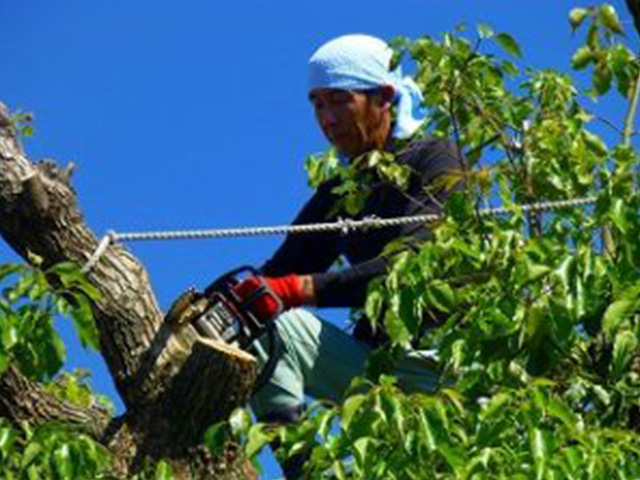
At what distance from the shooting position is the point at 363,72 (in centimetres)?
696

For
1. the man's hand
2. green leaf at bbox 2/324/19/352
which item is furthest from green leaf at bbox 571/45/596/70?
green leaf at bbox 2/324/19/352

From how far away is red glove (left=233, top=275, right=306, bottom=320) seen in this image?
20.9ft

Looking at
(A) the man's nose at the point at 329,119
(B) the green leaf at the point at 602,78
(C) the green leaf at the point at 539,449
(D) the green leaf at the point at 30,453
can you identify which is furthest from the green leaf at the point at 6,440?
(B) the green leaf at the point at 602,78

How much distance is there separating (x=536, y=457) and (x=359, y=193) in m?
1.43

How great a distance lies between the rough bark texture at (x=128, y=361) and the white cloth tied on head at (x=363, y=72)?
38.7 inches

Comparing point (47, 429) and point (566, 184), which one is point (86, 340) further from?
point (566, 184)

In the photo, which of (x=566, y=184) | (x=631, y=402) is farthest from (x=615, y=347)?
(x=566, y=184)

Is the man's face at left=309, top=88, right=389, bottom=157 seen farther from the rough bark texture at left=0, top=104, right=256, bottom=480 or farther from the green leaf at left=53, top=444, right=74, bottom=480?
the green leaf at left=53, top=444, right=74, bottom=480

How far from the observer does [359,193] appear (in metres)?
6.77

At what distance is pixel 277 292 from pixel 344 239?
16.5 inches

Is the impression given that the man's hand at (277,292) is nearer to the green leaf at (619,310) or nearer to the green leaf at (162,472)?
the green leaf at (162,472)

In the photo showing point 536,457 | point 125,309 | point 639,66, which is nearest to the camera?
point 536,457

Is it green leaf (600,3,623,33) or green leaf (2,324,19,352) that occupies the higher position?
green leaf (600,3,623,33)

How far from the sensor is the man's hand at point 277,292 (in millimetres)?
6359
